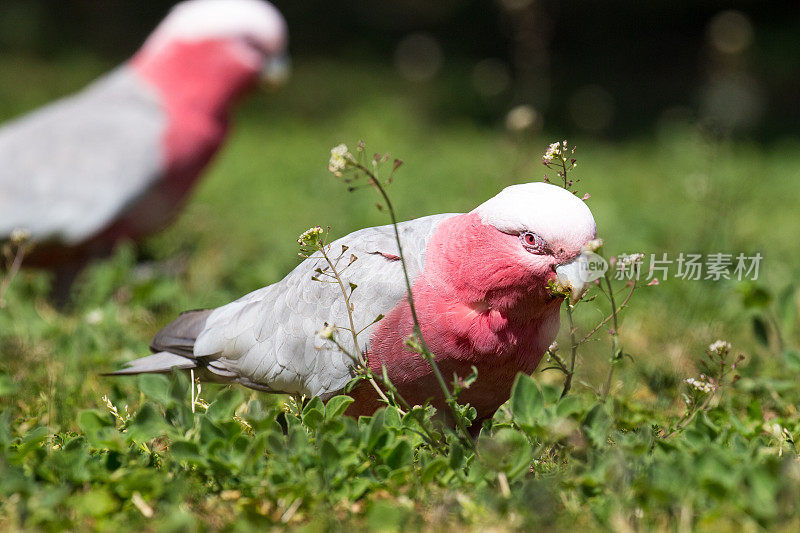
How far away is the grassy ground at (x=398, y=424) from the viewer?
1.49 metres

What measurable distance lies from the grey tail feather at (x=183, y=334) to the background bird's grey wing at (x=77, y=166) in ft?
3.77

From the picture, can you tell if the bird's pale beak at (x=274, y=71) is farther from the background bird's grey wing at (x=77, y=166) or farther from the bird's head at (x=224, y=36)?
the background bird's grey wing at (x=77, y=166)

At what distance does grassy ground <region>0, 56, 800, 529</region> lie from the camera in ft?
4.89

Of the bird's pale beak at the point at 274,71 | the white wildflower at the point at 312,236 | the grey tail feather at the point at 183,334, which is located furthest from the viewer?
the bird's pale beak at the point at 274,71

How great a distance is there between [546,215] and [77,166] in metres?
2.11

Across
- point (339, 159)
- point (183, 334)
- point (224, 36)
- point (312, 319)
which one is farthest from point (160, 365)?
point (224, 36)

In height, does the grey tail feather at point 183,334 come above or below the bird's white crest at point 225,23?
below

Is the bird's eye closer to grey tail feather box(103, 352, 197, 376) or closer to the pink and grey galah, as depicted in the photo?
A: the pink and grey galah

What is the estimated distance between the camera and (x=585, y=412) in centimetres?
164

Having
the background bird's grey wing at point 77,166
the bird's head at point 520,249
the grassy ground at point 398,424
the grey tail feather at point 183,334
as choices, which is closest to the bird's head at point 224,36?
the background bird's grey wing at point 77,166

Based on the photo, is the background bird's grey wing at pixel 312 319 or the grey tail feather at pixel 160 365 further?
the grey tail feather at pixel 160 365

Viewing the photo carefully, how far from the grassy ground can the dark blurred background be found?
682 mm

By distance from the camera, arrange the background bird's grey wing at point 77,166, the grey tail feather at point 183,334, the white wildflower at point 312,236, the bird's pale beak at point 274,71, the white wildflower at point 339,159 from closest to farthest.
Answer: the white wildflower at point 339,159
the white wildflower at point 312,236
the grey tail feather at point 183,334
the background bird's grey wing at point 77,166
the bird's pale beak at point 274,71

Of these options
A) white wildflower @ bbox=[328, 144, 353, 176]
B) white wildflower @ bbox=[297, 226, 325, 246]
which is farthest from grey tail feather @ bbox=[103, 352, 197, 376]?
white wildflower @ bbox=[328, 144, 353, 176]
